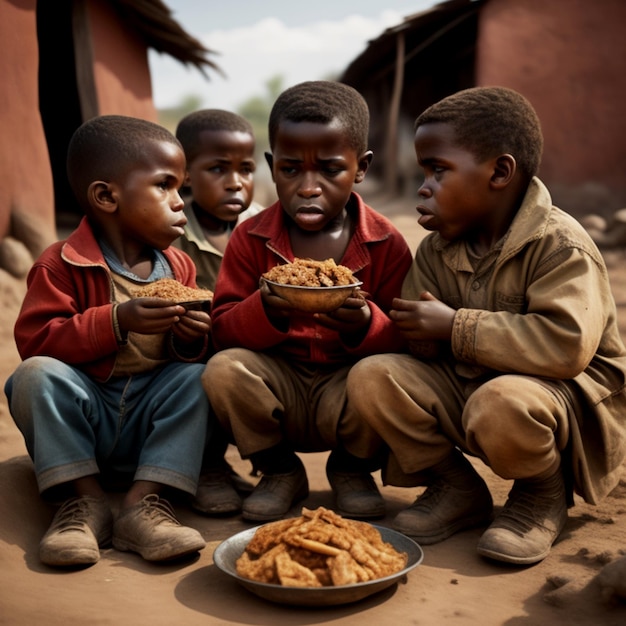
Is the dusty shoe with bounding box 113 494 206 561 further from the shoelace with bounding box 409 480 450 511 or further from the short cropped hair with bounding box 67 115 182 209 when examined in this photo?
the short cropped hair with bounding box 67 115 182 209

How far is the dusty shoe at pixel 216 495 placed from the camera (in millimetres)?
3004

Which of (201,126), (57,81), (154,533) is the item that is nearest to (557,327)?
(154,533)

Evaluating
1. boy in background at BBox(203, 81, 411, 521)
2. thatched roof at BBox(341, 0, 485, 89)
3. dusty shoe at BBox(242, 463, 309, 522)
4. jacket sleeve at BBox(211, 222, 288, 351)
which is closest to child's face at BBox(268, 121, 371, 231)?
boy in background at BBox(203, 81, 411, 521)

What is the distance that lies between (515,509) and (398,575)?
0.69 meters

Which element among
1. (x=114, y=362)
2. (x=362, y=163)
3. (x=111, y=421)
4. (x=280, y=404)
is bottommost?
(x=111, y=421)

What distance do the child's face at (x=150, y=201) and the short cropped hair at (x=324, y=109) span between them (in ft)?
1.41

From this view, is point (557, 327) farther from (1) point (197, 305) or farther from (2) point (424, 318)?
(1) point (197, 305)

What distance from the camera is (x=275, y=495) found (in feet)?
9.89

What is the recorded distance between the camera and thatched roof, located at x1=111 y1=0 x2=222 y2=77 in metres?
8.46

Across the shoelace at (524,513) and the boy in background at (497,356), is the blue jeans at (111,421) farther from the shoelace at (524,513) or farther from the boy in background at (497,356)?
the shoelace at (524,513)

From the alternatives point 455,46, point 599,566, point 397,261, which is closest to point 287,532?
point 599,566

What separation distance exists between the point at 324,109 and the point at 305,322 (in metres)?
0.82

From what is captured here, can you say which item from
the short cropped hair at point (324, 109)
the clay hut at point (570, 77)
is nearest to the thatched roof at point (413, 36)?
the clay hut at point (570, 77)

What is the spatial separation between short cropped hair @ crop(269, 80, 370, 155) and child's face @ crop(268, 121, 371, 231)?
0.11ft
